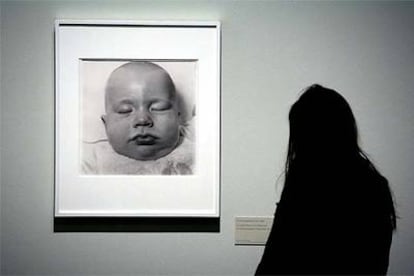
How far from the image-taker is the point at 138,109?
4.27 ft

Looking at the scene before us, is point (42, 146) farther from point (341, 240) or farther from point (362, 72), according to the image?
point (362, 72)

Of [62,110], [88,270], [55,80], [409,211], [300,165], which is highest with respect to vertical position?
[55,80]

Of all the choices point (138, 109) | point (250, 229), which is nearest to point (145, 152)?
point (138, 109)

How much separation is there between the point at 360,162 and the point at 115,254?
917 mm

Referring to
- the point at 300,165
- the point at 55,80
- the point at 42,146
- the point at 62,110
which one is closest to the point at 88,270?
the point at 42,146

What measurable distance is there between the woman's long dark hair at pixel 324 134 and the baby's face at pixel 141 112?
1.62 feet

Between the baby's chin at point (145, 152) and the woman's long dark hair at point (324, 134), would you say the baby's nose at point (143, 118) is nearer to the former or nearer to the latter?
the baby's chin at point (145, 152)

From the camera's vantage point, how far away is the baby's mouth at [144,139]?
130 centimetres

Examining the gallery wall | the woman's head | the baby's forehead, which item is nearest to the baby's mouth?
the baby's forehead

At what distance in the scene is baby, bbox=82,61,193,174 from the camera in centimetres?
130

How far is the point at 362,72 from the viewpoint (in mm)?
1345

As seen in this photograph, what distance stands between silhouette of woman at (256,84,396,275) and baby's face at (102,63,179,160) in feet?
1.74

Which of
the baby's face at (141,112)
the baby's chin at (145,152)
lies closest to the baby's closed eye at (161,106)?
the baby's face at (141,112)

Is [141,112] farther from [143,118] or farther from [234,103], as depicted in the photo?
[234,103]
